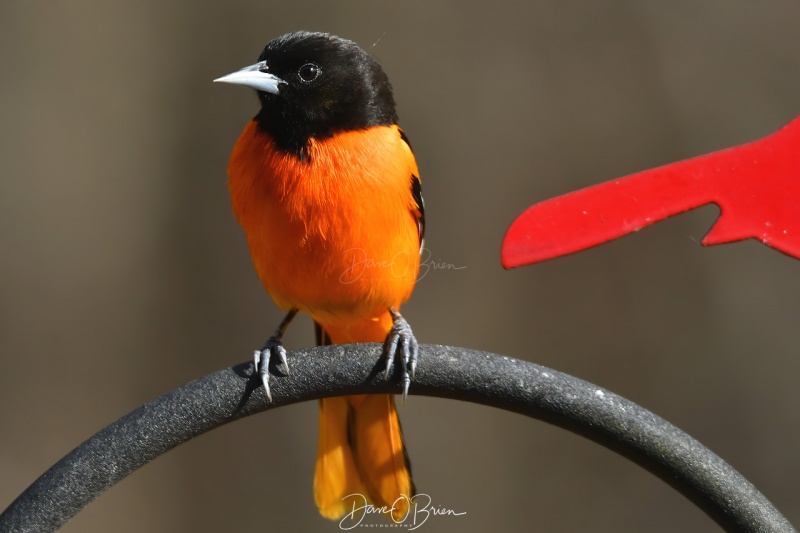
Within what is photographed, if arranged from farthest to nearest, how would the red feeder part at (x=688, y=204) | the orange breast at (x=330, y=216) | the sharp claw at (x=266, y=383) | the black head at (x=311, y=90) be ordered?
the black head at (x=311, y=90), the orange breast at (x=330, y=216), the sharp claw at (x=266, y=383), the red feeder part at (x=688, y=204)

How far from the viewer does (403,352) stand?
→ 2320mm

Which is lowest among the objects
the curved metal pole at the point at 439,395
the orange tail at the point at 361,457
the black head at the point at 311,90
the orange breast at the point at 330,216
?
the orange tail at the point at 361,457

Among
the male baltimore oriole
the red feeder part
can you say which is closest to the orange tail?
the male baltimore oriole

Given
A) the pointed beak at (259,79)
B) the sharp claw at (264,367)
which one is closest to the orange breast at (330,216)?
the pointed beak at (259,79)

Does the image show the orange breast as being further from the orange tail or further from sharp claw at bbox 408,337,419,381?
sharp claw at bbox 408,337,419,381

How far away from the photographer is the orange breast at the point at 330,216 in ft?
9.16

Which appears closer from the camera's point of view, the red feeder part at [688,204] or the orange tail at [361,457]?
the red feeder part at [688,204]

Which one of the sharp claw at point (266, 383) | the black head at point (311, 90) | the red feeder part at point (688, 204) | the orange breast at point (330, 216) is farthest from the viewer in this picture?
the black head at point (311, 90)

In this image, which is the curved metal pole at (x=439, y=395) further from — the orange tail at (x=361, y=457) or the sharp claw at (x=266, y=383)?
the orange tail at (x=361, y=457)

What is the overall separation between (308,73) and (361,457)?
3.73 ft

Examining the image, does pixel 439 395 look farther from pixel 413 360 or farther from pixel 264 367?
pixel 264 367

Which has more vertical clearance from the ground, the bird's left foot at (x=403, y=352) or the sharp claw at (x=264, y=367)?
the sharp claw at (x=264, y=367)

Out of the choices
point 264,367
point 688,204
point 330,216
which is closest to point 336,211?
point 330,216

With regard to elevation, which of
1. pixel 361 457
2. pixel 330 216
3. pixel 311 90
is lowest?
pixel 361 457
